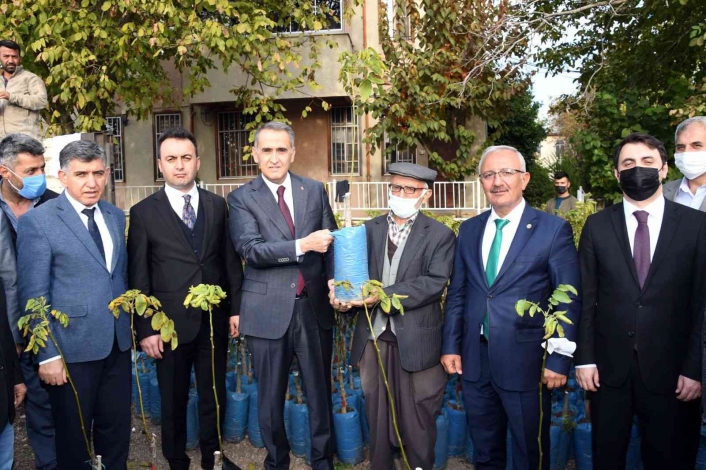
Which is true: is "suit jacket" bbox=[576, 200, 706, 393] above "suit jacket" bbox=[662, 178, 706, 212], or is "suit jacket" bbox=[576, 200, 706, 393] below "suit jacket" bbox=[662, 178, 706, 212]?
below

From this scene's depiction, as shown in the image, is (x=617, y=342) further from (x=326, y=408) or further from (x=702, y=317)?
(x=326, y=408)

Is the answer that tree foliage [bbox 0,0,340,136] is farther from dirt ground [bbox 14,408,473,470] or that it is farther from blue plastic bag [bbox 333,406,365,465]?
blue plastic bag [bbox 333,406,365,465]

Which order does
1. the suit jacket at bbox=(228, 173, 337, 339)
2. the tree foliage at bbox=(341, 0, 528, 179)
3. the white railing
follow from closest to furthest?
the suit jacket at bbox=(228, 173, 337, 339) → the tree foliage at bbox=(341, 0, 528, 179) → the white railing

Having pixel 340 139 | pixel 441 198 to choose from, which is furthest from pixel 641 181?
pixel 340 139

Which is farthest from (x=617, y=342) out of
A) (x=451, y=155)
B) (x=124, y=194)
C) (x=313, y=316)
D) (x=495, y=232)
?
(x=124, y=194)

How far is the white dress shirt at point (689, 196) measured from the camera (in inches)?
140

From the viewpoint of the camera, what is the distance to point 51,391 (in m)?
3.19

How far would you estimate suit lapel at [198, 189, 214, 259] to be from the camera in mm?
3638

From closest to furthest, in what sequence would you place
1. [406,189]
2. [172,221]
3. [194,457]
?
1. [406,189]
2. [172,221]
3. [194,457]

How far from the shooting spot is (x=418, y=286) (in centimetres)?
321

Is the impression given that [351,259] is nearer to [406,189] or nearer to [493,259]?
[406,189]

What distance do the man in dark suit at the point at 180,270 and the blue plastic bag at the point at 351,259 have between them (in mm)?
1043

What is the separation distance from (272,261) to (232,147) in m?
12.6

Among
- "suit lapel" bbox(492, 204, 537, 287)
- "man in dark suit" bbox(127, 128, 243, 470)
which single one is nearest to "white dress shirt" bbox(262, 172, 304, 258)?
"man in dark suit" bbox(127, 128, 243, 470)
